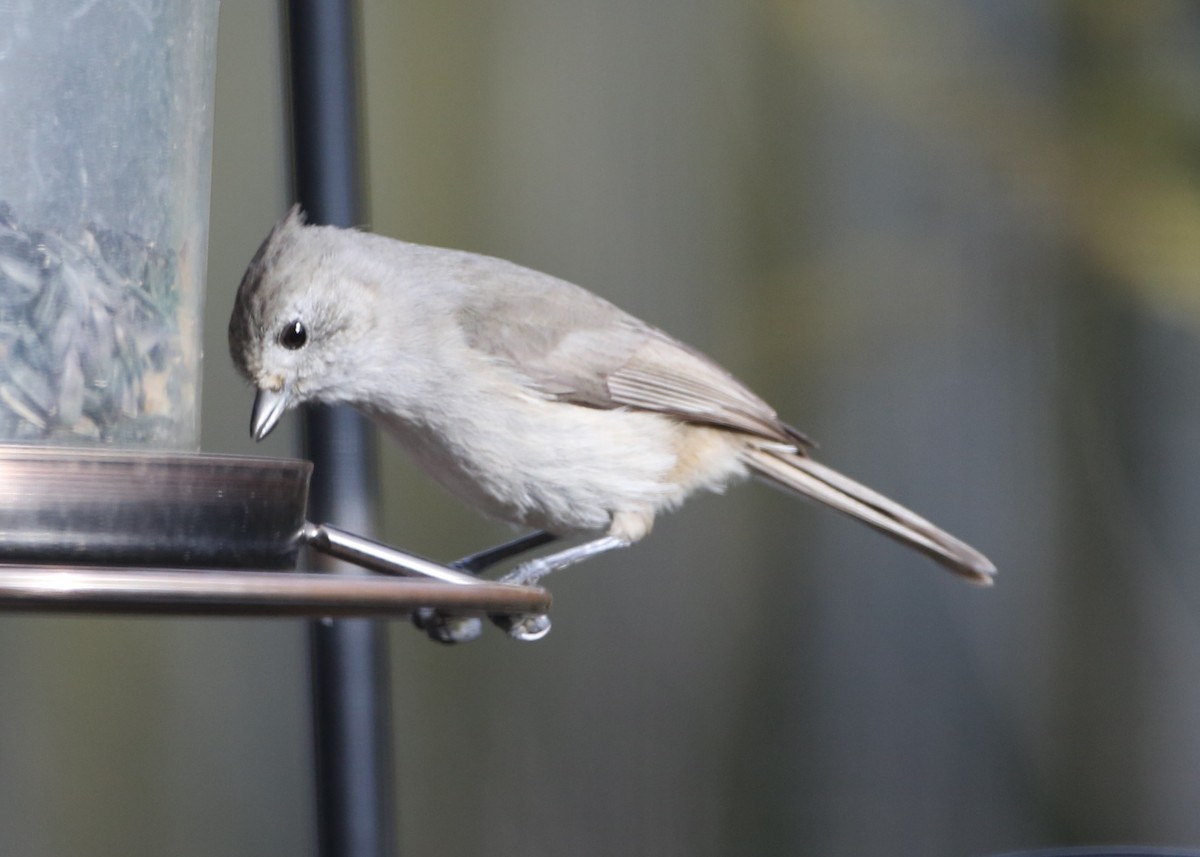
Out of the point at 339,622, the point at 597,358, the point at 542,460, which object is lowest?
the point at 339,622

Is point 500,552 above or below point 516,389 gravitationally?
below

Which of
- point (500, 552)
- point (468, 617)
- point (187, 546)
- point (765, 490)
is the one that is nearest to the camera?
point (187, 546)

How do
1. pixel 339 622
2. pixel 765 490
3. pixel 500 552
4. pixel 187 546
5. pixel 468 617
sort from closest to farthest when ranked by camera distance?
pixel 187 546 → pixel 468 617 → pixel 339 622 → pixel 500 552 → pixel 765 490

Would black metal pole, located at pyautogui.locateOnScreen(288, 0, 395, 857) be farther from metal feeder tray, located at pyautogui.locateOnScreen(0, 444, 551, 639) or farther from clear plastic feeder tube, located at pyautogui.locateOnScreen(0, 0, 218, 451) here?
metal feeder tray, located at pyautogui.locateOnScreen(0, 444, 551, 639)

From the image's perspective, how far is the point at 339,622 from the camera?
127 centimetres

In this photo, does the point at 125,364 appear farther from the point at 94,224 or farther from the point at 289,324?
the point at 289,324

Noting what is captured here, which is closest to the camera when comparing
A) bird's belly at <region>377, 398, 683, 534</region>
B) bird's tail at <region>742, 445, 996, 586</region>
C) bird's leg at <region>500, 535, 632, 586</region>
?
bird's leg at <region>500, 535, 632, 586</region>

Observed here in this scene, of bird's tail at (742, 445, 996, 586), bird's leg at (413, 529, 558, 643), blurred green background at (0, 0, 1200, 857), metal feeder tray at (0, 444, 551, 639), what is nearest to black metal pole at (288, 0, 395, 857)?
bird's leg at (413, 529, 558, 643)

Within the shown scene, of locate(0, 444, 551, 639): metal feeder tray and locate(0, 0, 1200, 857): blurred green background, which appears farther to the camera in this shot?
locate(0, 0, 1200, 857): blurred green background

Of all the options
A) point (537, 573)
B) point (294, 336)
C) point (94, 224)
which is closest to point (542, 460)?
point (537, 573)

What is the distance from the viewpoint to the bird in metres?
1.45

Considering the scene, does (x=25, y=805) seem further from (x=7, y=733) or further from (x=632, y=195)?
(x=632, y=195)

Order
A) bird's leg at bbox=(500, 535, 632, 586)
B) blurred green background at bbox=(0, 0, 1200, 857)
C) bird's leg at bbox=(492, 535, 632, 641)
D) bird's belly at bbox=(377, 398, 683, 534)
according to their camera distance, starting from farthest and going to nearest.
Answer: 1. blurred green background at bbox=(0, 0, 1200, 857)
2. bird's belly at bbox=(377, 398, 683, 534)
3. bird's leg at bbox=(500, 535, 632, 586)
4. bird's leg at bbox=(492, 535, 632, 641)

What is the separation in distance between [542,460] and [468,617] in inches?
20.9
